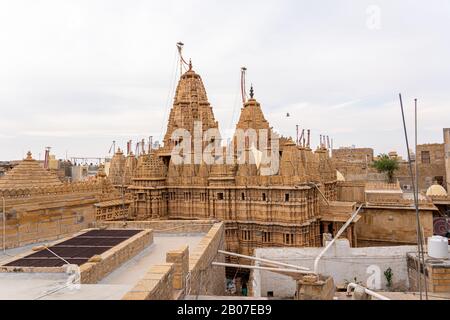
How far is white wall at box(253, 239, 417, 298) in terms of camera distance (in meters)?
15.6

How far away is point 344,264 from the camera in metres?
15.8

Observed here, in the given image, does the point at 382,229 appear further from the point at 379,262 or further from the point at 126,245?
the point at 126,245

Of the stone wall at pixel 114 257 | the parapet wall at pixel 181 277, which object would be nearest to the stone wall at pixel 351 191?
the parapet wall at pixel 181 277

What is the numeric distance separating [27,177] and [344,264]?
17044mm

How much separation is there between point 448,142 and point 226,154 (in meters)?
29.4

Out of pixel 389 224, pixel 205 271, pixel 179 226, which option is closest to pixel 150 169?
pixel 179 226

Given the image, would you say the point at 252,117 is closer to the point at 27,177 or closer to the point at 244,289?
the point at 244,289

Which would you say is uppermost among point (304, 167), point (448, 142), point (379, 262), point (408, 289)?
point (448, 142)

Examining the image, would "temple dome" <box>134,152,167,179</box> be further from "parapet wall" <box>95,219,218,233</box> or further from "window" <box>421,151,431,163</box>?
"window" <box>421,151,431,163</box>

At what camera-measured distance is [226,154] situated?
26953mm

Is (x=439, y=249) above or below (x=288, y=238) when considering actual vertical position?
above

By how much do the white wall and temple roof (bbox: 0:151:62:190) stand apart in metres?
12.9
